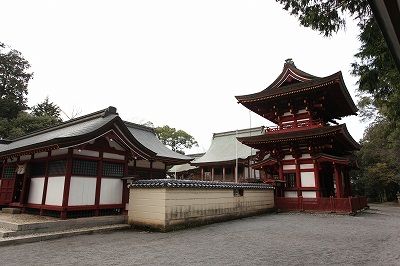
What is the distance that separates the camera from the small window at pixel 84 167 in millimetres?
11859

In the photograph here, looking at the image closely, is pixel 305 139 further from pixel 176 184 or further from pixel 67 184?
pixel 67 184

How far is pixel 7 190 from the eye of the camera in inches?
583

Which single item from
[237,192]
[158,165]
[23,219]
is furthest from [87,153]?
[237,192]

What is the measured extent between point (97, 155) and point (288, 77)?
15.4 meters

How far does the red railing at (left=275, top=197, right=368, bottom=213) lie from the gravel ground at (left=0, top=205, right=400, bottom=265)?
5.11 m

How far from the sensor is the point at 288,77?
21266 mm

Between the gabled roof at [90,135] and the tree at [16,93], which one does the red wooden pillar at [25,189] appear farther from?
the tree at [16,93]

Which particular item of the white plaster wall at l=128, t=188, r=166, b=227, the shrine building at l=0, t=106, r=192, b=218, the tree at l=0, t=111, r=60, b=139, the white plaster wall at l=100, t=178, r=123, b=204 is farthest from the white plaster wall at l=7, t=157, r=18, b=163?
the tree at l=0, t=111, r=60, b=139

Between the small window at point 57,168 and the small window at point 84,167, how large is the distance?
49cm

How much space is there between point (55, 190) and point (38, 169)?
93.3 inches

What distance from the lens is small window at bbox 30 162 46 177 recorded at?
A: 43.1 feet

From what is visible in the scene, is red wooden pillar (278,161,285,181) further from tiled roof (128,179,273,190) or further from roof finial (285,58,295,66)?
roof finial (285,58,295,66)

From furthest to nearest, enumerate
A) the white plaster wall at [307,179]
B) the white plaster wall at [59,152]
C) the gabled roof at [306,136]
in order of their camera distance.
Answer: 1. the white plaster wall at [307,179]
2. the gabled roof at [306,136]
3. the white plaster wall at [59,152]

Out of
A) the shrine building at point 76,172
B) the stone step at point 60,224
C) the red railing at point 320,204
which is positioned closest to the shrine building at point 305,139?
the red railing at point 320,204
